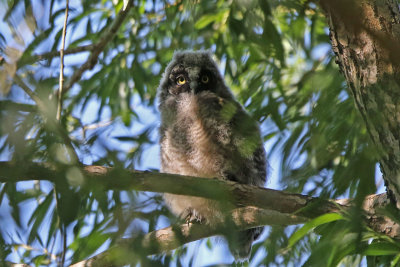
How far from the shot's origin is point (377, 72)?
1438 millimetres

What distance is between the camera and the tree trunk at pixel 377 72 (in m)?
1.38

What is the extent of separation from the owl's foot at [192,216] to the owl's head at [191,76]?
681mm

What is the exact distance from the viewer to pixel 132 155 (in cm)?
121

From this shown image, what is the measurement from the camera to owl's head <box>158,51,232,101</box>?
2979 mm

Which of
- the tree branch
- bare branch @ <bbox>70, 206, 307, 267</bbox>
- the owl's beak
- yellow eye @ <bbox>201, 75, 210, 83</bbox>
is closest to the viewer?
the tree branch

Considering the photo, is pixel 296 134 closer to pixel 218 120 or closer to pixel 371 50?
pixel 371 50

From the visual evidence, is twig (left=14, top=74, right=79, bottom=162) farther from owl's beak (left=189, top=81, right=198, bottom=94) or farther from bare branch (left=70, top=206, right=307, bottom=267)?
owl's beak (left=189, top=81, right=198, bottom=94)

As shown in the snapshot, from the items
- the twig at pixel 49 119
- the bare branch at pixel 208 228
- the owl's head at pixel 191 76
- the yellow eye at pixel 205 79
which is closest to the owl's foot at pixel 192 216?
the bare branch at pixel 208 228

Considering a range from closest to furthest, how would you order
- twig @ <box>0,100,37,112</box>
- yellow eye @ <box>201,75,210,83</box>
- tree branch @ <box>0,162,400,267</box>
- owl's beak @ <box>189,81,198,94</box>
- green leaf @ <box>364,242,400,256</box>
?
1. twig @ <box>0,100,37,112</box>
2. tree branch @ <box>0,162,400,267</box>
3. green leaf @ <box>364,242,400,256</box>
4. owl's beak @ <box>189,81,198,94</box>
5. yellow eye @ <box>201,75,210,83</box>

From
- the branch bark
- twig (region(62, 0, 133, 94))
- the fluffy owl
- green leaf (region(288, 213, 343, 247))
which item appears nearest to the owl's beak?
the fluffy owl

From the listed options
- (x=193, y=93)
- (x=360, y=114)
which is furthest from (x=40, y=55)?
(x=193, y=93)

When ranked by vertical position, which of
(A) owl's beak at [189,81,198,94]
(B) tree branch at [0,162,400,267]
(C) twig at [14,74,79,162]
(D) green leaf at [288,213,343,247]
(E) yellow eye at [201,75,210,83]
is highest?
(E) yellow eye at [201,75,210,83]

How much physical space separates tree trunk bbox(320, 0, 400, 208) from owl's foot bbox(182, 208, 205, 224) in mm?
1186

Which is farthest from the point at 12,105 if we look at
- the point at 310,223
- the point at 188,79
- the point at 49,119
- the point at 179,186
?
the point at 188,79
